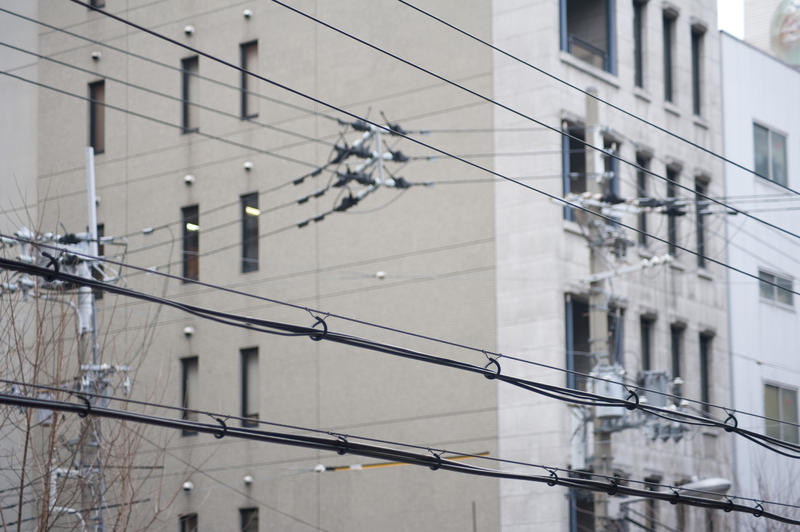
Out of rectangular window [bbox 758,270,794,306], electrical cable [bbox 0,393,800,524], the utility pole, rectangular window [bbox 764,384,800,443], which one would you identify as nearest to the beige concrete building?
rectangular window [bbox 764,384,800,443]

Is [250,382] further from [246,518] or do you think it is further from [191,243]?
[191,243]

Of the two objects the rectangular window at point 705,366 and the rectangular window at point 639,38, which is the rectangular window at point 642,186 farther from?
the rectangular window at point 705,366

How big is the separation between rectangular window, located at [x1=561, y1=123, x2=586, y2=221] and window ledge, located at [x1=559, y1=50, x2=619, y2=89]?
1.40 metres

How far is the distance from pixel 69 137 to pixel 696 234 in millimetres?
17962

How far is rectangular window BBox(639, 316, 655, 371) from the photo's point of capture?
35938 mm

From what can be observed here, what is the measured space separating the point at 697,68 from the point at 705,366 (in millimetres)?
8464

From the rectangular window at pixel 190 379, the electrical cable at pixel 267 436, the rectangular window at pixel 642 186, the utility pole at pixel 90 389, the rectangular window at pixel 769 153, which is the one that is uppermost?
the rectangular window at pixel 769 153

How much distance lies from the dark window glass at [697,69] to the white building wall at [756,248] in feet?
Result: 3.04

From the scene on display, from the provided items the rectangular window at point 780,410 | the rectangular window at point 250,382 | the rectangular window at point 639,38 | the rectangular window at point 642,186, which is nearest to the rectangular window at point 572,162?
the rectangular window at point 642,186

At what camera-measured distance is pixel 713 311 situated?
127 feet

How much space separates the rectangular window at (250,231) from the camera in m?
37.2

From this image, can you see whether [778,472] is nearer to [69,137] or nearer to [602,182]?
[602,182]

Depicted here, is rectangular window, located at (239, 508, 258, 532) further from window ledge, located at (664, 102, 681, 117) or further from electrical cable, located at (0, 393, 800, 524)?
electrical cable, located at (0, 393, 800, 524)

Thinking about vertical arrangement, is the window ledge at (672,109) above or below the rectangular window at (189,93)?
below
